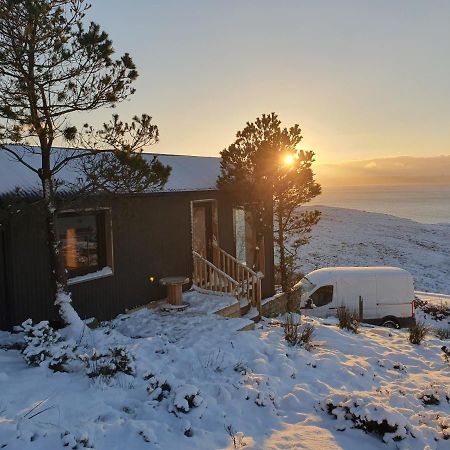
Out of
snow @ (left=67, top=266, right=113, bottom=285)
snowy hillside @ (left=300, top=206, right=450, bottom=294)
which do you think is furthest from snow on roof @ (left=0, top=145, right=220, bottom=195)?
snowy hillside @ (left=300, top=206, right=450, bottom=294)

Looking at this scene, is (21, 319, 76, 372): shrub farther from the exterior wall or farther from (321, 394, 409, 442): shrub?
(321, 394, 409, 442): shrub

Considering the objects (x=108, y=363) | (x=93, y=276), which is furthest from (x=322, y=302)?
(x=108, y=363)

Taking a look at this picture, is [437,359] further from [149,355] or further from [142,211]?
[142,211]

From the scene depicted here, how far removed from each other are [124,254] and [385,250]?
3060cm

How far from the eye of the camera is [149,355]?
6582 mm

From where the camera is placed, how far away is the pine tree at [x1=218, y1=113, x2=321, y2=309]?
12508mm

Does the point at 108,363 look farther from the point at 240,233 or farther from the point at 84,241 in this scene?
the point at 240,233

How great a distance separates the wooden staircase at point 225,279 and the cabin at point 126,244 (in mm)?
30

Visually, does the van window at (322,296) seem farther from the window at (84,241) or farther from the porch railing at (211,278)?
the window at (84,241)

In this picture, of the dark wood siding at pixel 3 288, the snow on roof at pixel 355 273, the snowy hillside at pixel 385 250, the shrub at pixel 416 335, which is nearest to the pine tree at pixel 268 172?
the snow on roof at pixel 355 273

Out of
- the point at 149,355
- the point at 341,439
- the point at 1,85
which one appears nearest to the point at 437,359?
the point at 341,439

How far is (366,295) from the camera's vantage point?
14805 millimetres

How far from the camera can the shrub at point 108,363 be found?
18.6 feet

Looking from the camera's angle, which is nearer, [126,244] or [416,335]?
[416,335]
